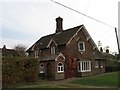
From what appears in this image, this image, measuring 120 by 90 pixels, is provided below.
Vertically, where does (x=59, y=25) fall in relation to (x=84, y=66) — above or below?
above

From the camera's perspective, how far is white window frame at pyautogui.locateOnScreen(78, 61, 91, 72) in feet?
133

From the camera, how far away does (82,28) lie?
42.3 metres

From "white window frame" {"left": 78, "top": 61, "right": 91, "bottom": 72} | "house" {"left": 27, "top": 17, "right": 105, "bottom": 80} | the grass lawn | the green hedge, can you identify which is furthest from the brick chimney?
the green hedge

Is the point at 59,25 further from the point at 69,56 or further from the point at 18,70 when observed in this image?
the point at 18,70

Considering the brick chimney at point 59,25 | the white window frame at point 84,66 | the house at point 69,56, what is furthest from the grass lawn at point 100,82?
the brick chimney at point 59,25

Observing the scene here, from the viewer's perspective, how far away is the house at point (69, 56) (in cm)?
3812

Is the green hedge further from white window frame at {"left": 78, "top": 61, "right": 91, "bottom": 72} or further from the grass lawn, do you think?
white window frame at {"left": 78, "top": 61, "right": 91, "bottom": 72}

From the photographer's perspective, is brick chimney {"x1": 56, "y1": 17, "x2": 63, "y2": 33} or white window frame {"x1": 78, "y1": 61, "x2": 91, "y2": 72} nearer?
white window frame {"x1": 78, "y1": 61, "x2": 91, "y2": 72}

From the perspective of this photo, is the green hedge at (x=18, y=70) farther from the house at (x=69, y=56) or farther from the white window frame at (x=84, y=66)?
the white window frame at (x=84, y=66)

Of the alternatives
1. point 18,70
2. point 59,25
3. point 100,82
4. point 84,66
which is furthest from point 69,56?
point 18,70

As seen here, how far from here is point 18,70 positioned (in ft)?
94.3

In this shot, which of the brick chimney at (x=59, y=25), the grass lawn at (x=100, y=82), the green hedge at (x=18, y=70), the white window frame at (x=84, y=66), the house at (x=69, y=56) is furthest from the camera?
the brick chimney at (x=59, y=25)

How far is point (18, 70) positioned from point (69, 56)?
12.6m

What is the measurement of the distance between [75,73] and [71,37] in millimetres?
6114
